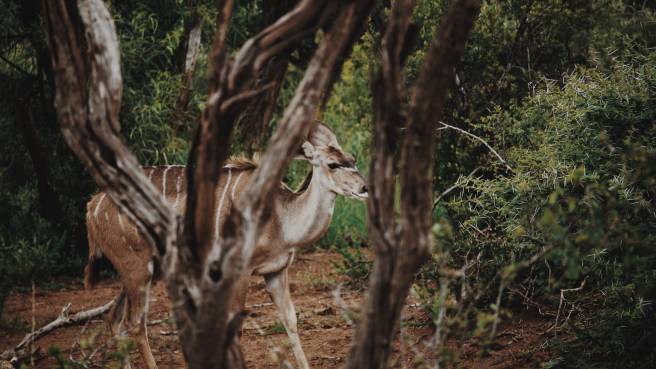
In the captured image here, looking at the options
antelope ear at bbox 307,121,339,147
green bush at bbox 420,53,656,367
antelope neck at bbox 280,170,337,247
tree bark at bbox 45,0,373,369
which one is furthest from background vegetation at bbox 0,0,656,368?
antelope ear at bbox 307,121,339,147

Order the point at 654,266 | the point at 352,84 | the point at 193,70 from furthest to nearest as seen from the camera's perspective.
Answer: the point at 352,84 < the point at 193,70 < the point at 654,266

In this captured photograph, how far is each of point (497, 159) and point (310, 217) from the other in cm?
127

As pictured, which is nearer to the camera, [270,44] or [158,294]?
[270,44]

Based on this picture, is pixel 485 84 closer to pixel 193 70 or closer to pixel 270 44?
pixel 193 70

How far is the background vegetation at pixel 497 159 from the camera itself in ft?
11.6

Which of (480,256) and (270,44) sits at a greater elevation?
(270,44)

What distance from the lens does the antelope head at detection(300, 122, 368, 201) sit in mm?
4609

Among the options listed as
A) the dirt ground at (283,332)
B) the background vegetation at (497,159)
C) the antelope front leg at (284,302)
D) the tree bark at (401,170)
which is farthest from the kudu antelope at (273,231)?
the tree bark at (401,170)

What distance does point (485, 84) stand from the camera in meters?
5.68

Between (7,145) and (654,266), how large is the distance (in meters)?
5.29

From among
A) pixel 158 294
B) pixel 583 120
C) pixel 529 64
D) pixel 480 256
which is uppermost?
pixel 529 64

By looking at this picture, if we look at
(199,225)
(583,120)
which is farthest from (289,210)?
(199,225)

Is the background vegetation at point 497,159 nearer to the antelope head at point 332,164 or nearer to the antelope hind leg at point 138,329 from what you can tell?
the antelope head at point 332,164

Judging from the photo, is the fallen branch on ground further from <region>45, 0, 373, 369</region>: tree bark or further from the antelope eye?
<region>45, 0, 373, 369</region>: tree bark
